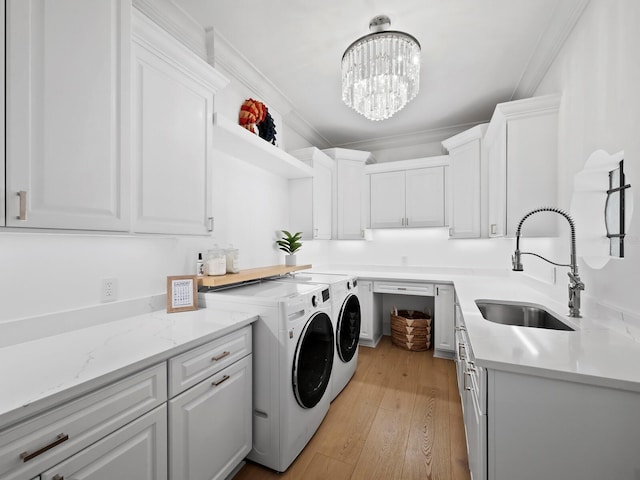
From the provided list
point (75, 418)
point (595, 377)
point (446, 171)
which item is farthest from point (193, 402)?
point (446, 171)

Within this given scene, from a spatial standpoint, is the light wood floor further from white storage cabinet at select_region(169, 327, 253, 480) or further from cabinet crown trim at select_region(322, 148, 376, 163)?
cabinet crown trim at select_region(322, 148, 376, 163)

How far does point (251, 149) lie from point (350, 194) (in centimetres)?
168

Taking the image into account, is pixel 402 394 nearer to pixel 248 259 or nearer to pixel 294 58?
pixel 248 259

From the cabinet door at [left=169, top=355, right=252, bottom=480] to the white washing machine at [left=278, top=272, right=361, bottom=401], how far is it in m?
0.84

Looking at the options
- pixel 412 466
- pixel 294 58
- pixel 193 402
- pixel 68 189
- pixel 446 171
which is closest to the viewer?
pixel 68 189

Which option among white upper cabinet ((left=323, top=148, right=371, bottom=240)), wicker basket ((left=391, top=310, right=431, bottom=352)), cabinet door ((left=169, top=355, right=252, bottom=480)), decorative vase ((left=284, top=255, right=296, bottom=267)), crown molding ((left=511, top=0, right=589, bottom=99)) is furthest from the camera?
white upper cabinet ((left=323, top=148, right=371, bottom=240))

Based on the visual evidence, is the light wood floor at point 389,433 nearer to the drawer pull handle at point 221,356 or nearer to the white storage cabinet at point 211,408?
the white storage cabinet at point 211,408

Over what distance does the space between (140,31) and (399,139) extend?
10.1ft

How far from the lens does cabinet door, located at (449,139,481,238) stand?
2871 mm

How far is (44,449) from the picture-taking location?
73cm

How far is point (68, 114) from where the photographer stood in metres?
1.00

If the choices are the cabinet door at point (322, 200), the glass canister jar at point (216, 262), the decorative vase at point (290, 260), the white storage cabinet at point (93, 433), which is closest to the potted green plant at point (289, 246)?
the decorative vase at point (290, 260)

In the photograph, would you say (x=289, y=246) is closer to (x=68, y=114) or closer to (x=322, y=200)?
(x=322, y=200)

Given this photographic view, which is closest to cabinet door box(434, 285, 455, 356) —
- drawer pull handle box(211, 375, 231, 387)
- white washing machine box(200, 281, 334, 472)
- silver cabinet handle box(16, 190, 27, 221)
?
white washing machine box(200, 281, 334, 472)
